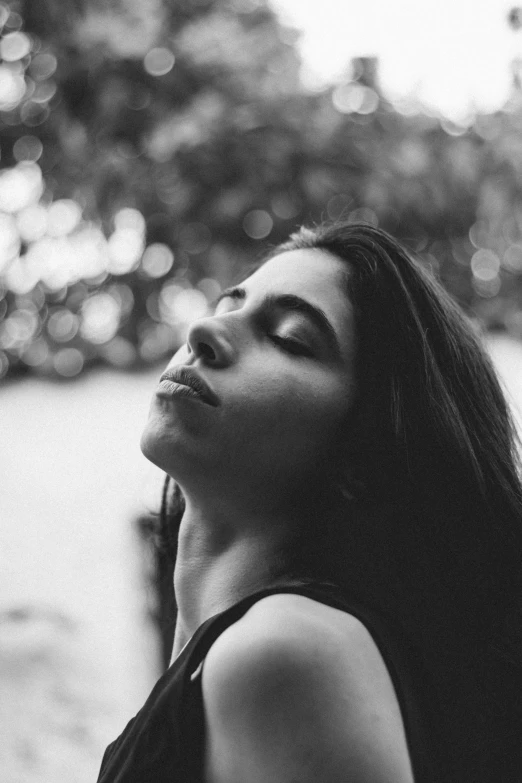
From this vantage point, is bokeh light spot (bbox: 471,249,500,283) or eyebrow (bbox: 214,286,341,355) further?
bokeh light spot (bbox: 471,249,500,283)

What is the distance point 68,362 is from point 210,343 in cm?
289

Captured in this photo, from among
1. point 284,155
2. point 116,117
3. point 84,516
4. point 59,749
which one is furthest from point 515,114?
point 59,749

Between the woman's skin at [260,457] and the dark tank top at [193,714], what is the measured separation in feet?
0.08

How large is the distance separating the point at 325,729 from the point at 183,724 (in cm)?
22

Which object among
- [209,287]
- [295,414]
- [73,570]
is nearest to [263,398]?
[295,414]

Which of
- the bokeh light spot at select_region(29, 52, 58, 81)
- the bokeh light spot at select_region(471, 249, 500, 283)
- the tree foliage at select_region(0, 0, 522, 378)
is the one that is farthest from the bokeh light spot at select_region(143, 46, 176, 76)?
the bokeh light spot at select_region(471, 249, 500, 283)

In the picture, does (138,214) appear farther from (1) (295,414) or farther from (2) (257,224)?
(1) (295,414)

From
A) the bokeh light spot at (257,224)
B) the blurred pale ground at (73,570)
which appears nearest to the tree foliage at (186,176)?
the bokeh light spot at (257,224)

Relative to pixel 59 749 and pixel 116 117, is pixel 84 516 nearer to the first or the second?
pixel 59 749

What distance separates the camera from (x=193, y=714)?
99 centimetres

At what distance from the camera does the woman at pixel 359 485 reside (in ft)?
3.85

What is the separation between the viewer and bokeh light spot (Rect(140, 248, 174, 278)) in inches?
164

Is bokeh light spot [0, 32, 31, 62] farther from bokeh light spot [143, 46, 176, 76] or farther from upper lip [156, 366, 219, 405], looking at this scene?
upper lip [156, 366, 219, 405]

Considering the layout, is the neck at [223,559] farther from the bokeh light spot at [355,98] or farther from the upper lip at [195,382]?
the bokeh light spot at [355,98]
